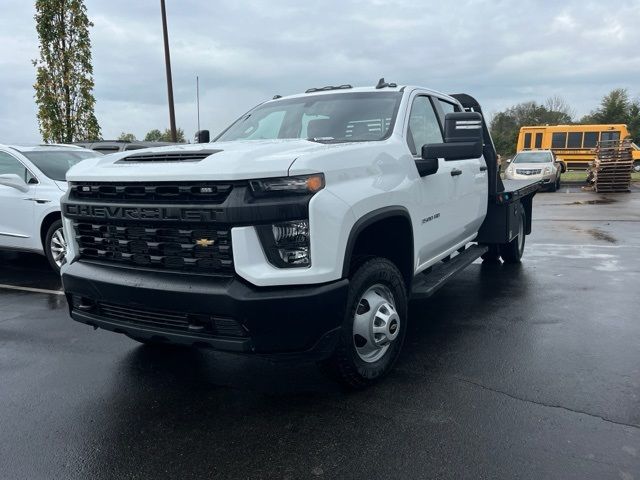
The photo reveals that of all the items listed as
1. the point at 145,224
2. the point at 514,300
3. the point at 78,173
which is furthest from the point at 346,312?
the point at 514,300

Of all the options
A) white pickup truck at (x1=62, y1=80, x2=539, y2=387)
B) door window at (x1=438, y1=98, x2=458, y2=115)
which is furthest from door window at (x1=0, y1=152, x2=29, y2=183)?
door window at (x1=438, y1=98, x2=458, y2=115)

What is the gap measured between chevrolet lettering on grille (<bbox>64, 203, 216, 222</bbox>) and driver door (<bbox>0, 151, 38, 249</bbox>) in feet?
13.1

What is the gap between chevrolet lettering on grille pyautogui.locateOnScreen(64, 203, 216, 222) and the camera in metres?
2.91

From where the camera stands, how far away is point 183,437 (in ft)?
9.99

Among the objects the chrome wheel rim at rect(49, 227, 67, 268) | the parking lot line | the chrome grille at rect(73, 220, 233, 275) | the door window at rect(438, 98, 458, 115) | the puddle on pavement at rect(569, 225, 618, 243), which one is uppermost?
the door window at rect(438, 98, 458, 115)

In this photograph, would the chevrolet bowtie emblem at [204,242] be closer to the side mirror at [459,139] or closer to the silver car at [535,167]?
the side mirror at [459,139]

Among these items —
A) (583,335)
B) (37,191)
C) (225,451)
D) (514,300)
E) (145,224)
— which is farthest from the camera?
(37,191)

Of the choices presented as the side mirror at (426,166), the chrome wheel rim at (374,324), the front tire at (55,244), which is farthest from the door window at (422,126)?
the front tire at (55,244)

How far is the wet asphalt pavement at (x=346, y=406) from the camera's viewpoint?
2.75 m

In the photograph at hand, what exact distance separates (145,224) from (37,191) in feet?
15.1

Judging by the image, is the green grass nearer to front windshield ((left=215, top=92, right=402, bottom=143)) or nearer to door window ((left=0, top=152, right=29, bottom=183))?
front windshield ((left=215, top=92, right=402, bottom=143))

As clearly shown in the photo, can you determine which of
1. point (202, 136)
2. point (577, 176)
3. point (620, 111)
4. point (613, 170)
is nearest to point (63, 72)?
point (202, 136)

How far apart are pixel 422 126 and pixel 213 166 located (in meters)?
→ 2.32

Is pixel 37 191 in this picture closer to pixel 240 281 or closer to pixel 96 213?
pixel 96 213
